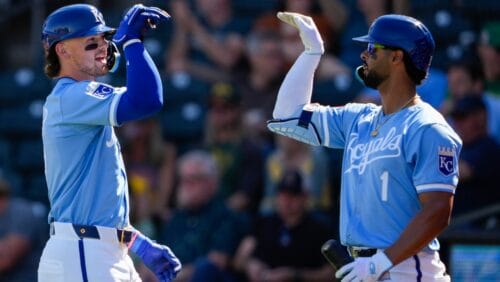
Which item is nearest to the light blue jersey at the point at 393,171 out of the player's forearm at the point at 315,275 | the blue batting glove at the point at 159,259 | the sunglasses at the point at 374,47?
the sunglasses at the point at 374,47

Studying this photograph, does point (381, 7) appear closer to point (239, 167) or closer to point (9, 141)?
point (239, 167)

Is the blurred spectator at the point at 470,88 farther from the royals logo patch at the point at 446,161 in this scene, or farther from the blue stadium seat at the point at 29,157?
the blue stadium seat at the point at 29,157

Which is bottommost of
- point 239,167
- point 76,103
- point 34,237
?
point 34,237

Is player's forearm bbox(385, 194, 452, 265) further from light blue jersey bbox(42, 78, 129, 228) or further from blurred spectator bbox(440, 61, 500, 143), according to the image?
blurred spectator bbox(440, 61, 500, 143)

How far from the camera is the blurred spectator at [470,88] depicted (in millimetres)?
8391

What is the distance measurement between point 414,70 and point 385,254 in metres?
0.83

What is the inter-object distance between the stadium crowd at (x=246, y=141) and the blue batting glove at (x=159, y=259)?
9.41 ft

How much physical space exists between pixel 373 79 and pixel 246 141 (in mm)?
4152

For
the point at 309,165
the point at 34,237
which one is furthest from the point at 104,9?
the point at 309,165

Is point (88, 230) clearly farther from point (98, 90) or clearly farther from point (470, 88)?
point (470, 88)

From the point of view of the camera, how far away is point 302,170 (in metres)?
8.88

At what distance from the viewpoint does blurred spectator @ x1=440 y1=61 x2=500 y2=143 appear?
8391mm

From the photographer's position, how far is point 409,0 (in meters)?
9.61

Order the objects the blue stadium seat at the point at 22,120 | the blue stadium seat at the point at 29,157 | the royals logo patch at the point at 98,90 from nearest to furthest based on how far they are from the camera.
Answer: the royals logo patch at the point at 98,90
the blue stadium seat at the point at 29,157
the blue stadium seat at the point at 22,120
